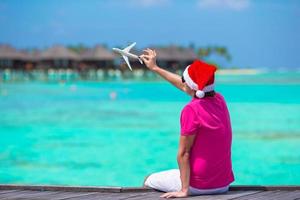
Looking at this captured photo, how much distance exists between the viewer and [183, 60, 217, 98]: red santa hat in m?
3.21

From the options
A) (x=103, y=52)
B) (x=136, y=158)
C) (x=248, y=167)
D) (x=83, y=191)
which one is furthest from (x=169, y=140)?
(x=103, y=52)

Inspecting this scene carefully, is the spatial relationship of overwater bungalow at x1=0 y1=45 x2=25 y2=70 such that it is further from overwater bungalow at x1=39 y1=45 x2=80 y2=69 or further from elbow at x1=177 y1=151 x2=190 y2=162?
elbow at x1=177 y1=151 x2=190 y2=162

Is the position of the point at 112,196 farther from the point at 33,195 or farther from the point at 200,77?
the point at 200,77

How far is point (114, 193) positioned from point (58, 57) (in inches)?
1886

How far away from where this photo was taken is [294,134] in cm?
1327

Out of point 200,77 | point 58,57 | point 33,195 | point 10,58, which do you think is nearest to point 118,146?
point 33,195

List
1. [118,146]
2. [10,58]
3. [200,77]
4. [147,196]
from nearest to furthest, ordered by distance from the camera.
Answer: [200,77] → [147,196] → [118,146] → [10,58]

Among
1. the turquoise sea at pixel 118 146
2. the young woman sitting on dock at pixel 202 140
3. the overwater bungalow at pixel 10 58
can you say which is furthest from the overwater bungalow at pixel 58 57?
the young woman sitting on dock at pixel 202 140

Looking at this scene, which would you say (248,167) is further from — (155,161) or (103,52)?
(103,52)

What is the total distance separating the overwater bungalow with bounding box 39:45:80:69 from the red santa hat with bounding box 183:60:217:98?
1875 inches

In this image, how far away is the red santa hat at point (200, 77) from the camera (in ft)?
10.5

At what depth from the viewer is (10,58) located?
5025 centimetres

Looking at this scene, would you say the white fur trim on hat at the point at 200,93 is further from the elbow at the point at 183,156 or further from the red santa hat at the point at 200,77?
the elbow at the point at 183,156

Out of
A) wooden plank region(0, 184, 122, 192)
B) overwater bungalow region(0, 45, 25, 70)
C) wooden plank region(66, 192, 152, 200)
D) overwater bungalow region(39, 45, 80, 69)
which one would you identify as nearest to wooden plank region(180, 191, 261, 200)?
wooden plank region(66, 192, 152, 200)
